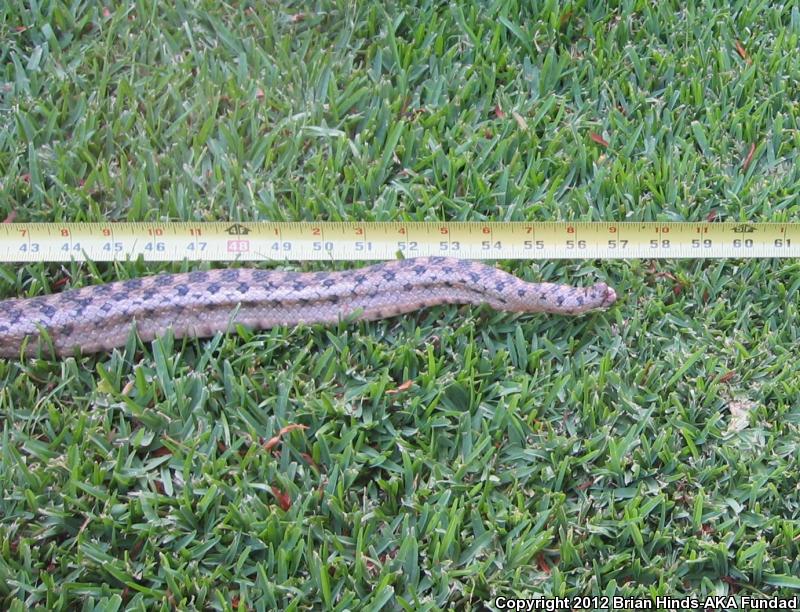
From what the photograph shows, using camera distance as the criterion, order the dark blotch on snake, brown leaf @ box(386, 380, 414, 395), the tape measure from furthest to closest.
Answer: the tape measure
the dark blotch on snake
brown leaf @ box(386, 380, 414, 395)

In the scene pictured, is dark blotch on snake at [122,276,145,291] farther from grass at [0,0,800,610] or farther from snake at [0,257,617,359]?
grass at [0,0,800,610]

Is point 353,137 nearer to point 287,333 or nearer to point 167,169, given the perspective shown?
point 167,169

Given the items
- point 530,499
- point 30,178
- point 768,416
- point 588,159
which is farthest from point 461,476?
point 30,178

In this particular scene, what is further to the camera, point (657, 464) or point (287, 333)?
point (287, 333)

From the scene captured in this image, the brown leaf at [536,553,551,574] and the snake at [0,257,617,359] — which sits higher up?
the snake at [0,257,617,359]

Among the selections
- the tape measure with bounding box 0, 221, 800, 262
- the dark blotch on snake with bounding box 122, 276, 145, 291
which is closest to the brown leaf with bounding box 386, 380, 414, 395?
the tape measure with bounding box 0, 221, 800, 262

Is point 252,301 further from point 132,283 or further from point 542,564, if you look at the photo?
point 542,564

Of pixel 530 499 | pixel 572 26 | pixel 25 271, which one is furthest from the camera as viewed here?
pixel 572 26
